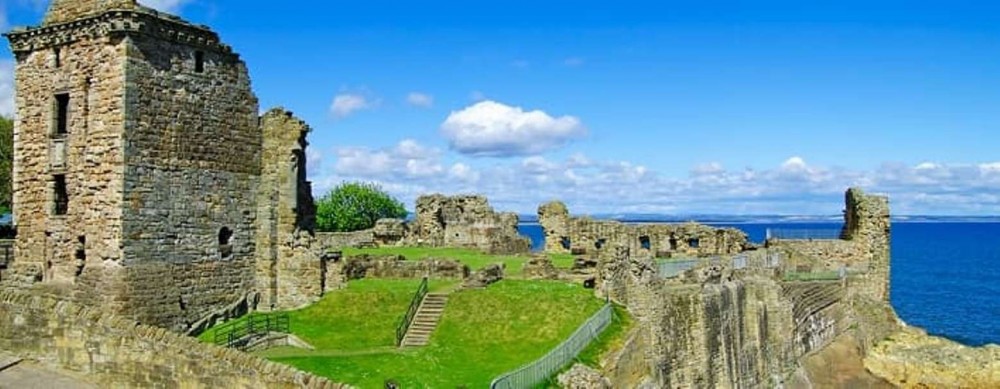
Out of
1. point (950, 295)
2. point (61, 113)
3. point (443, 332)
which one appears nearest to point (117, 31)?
point (61, 113)

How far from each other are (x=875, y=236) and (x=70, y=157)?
40.2m

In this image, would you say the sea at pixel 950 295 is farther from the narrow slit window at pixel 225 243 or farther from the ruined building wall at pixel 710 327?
the narrow slit window at pixel 225 243

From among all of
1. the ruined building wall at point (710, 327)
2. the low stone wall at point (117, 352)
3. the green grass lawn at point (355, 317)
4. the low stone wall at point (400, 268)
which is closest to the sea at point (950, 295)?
the ruined building wall at point (710, 327)

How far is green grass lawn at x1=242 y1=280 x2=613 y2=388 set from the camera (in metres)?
26.0

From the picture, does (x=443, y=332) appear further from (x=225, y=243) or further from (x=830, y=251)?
(x=830, y=251)

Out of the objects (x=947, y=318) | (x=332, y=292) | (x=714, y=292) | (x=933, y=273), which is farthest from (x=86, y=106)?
(x=933, y=273)

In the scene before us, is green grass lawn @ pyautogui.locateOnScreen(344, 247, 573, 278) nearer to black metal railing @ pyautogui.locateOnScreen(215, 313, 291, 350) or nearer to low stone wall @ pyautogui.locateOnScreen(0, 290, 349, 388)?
black metal railing @ pyautogui.locateOnScreen(215, 313, 291, 350)

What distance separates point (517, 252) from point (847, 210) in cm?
1920

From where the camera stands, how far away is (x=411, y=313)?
32.1 metres

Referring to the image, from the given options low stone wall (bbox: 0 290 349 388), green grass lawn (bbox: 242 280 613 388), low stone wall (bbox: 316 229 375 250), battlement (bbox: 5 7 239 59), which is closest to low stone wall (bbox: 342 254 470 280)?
green grass lawn (bbox: 242 280 613 388)

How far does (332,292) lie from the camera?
34812 mm

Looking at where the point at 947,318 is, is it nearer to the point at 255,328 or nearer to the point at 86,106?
the point at 255,328

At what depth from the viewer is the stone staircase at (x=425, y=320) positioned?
99.0ft

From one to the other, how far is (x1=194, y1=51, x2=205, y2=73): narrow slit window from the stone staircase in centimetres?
1019
